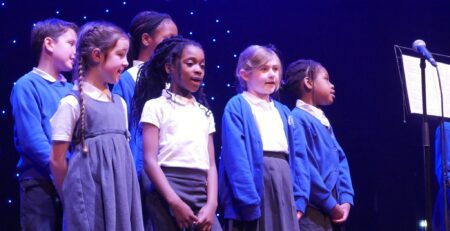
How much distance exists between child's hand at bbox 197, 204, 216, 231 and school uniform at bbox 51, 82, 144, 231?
0.84 feet

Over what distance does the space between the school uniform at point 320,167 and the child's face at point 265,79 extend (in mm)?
296

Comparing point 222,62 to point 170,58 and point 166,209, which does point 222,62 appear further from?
point 166,209

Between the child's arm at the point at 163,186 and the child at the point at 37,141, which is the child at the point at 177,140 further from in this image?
the child at the point at 37,141

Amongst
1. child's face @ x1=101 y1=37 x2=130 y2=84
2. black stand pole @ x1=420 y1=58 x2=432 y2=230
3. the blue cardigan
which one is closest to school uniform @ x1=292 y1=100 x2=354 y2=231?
the blue cardigan

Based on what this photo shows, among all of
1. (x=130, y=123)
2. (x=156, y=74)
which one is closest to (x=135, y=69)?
(x=156, y=74)

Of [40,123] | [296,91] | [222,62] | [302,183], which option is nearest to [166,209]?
[40,123]

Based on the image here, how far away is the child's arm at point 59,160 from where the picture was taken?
7.91 ft

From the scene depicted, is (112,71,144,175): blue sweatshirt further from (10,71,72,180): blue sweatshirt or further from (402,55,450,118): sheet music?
(402,55,450,118): sheet music

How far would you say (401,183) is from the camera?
5184 millimetres

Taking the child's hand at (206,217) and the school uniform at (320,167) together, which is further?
the school uniform at (320,167)

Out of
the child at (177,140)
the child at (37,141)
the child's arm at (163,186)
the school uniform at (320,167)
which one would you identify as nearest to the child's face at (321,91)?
the school uniform at (320,167)

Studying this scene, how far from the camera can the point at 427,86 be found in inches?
138

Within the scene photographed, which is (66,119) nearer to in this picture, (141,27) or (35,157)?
(35,157)

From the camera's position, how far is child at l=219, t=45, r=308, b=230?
9.76 feet
